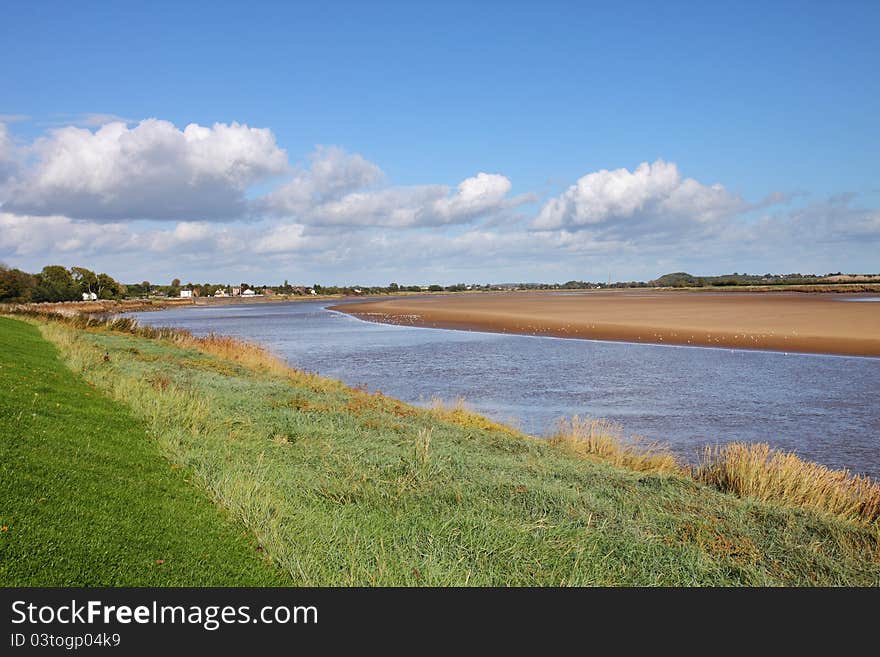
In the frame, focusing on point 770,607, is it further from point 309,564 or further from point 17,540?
point 17,540

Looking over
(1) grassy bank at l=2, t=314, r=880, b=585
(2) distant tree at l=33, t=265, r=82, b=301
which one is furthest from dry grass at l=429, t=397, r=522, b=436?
(2) distant tree at l=33, t=265, r=82, b=301

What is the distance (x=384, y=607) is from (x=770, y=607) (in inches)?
156

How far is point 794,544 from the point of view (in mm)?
8766

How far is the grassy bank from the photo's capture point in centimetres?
752

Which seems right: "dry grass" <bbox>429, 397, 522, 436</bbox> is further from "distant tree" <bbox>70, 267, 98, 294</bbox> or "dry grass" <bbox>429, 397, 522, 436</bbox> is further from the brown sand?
"distant tree" <bbox>70, 267, 98, 294</bbox>

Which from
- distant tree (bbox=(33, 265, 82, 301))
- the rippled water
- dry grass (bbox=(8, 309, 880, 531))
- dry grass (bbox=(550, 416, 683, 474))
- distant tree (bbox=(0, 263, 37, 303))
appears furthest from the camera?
distant tree (bbox=(33, 265, 82, 301))

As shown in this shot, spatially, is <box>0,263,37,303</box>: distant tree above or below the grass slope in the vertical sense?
above

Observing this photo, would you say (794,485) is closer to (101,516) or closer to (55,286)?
(101,516)

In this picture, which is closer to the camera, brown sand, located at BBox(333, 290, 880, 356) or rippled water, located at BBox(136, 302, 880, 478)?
rippled water, located at BBox(136, 302, 880, 478)

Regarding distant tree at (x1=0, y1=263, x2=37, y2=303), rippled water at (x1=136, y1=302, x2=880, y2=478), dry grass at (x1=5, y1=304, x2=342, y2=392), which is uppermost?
distant tree at (x1=0, y1=263, x2=37, y2=303)

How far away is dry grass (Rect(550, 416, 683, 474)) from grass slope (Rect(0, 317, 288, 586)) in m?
8.19

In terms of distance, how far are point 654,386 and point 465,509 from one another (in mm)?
17194

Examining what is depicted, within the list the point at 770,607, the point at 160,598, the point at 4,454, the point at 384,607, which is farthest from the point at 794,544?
the point at 4,454

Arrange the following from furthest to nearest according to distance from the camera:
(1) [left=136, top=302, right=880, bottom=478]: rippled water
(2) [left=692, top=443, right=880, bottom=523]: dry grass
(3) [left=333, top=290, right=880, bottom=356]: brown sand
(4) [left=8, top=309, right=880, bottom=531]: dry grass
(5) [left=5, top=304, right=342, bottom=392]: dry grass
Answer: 1. (3) [left=333, top=290, right=880, bottom=356]: brown sand
2. (5) [left=5, top=304, right=342, bottom=392]: dry grass
3. (1) [left=136, top=302, right=880, bottom=478]: rippled water
4. (4) [left=8, top=309, right=880, bottom=531]: dry grass
5. (2) [left=692, top=443, right=880, bottom=523]: dry grass
